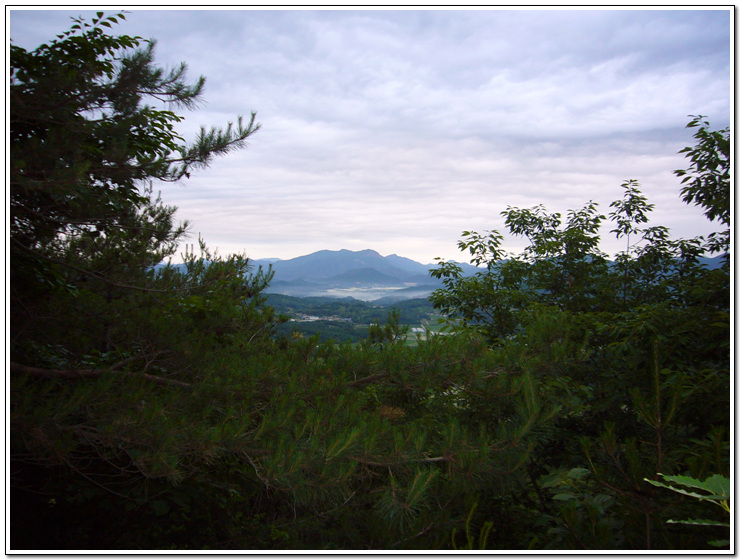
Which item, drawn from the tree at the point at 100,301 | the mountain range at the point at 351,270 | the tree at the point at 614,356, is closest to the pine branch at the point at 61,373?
the tree at the point at 100,301

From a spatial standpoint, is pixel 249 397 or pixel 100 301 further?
pixel 100 301

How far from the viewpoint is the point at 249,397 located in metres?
2.54

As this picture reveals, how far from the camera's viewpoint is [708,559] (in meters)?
1.34

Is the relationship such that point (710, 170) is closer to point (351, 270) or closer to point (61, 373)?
point (61, 373)

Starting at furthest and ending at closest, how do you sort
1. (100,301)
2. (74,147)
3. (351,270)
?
(351,270)
(100,301)
(74,147)

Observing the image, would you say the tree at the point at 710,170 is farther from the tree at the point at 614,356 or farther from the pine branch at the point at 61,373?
the pine branch at the point at 61,373

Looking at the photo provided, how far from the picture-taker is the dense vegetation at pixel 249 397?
1.81 meters

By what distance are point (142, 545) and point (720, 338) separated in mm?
4123

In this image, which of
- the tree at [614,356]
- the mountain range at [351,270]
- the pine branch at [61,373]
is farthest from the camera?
the mountain range at [351,270]

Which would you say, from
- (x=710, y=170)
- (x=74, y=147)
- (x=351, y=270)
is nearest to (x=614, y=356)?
(x=710, y=170)

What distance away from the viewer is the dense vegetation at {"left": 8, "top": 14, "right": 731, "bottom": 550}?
1.81 meters

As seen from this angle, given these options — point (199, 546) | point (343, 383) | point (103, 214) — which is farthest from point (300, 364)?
point (103, 214)

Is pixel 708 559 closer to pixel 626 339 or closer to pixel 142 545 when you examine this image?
pixel 626 339

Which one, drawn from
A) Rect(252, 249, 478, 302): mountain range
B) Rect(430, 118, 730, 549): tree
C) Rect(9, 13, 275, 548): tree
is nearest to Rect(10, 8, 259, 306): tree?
Rect(9, 13, 275, 548): tree
